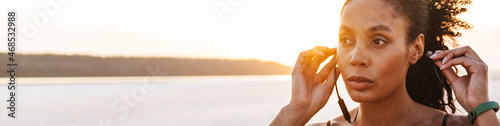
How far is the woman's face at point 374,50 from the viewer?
315 cm

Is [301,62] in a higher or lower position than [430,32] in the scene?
lower

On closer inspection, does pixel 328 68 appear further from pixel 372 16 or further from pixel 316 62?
pixel 372 16

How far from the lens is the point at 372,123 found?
3.68 meters

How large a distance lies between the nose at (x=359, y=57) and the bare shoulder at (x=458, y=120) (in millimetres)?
827

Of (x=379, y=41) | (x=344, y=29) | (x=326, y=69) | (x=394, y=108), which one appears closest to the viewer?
(x=379, y=41)

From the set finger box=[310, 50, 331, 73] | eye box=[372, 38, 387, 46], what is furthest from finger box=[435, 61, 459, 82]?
finger box=[310, 50, 331, 73]

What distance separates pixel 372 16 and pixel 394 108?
2.62 feet

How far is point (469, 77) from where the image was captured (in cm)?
314

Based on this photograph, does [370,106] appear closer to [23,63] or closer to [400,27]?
[400,27]

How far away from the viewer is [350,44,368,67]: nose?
3.17 metres

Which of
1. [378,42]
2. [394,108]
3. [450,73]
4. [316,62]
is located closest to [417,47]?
[450,73]

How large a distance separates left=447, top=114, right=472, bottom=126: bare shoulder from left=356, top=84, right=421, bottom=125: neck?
255mm

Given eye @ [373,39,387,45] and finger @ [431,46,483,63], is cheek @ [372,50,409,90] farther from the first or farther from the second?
finger @ [431,46,483,63]

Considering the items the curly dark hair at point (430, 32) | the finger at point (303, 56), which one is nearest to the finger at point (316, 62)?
the finger at point (303, 56)
